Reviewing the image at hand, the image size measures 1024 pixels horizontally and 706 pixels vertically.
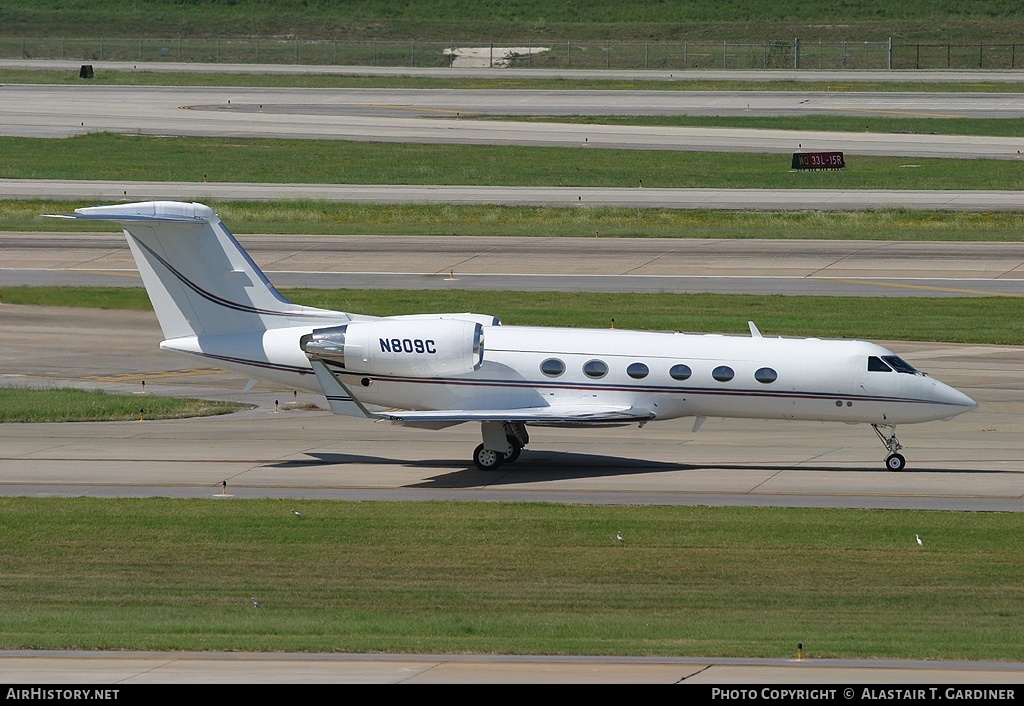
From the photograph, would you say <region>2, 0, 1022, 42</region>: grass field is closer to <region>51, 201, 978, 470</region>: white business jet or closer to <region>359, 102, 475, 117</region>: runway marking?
<region>359, 102, 475, 117</region>: runway marking

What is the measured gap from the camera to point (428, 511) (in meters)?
27.2

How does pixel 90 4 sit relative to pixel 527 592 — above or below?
above

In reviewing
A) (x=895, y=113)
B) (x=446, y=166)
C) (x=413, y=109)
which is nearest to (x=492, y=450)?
(x=446, y=166)

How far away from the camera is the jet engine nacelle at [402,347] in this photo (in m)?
30.9

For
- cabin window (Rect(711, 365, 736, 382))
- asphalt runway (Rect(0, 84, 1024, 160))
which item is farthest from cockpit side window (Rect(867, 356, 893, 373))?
asphalt runway (Rect(0, 84, 1024, 160))

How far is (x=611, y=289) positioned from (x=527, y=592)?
30.7 meters

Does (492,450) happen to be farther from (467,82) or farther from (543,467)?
(467,82)

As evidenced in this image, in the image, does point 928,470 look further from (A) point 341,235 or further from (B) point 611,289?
A: (A) point 341,235

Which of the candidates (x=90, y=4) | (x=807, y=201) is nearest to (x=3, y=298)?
(x=807, y=201)

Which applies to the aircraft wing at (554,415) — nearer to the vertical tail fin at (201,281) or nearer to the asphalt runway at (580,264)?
the vertical tail fin at (201,281)

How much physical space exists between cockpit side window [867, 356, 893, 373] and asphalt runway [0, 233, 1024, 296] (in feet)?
66.7

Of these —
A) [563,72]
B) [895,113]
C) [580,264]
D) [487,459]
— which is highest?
[563,72]

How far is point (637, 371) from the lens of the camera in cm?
3089

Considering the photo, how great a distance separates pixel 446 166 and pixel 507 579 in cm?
5840
